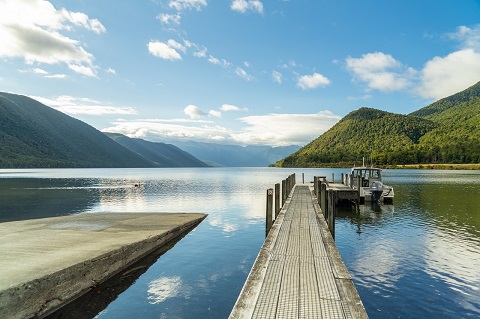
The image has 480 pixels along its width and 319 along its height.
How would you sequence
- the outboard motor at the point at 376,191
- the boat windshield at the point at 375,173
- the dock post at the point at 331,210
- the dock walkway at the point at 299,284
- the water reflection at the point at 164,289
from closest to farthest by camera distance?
the dock walkway at the point at 299,284
the water reflection at the point at 164,289
the dock post at the point at 331,210
the outboard motor at the point at 376,191
the boat windshield at the point at 375,173

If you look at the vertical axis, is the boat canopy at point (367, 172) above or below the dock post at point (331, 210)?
above

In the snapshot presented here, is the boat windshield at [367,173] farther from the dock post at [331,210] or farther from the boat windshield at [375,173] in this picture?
the dock post at [331,210]

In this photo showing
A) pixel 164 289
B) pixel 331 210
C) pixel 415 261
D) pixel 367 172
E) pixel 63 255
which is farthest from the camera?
pixel 367 172

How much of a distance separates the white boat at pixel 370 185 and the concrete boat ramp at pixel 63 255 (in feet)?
74.8

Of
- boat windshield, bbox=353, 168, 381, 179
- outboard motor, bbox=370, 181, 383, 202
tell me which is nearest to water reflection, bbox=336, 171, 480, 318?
outboard motor, bbox=370, 181, 383, 202

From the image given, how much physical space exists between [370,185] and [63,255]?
3308cm

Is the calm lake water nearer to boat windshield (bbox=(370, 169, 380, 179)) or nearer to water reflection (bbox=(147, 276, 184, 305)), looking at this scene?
water reflection (bbox=(147, 276, 184, 305))

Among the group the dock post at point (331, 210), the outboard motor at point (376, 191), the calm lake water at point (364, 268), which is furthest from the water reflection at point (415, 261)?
the outboard motor at point (376, 191)

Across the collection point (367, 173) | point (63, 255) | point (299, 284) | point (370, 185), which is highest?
point (367, 173)

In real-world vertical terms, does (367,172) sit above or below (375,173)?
above

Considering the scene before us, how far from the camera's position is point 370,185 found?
118ft

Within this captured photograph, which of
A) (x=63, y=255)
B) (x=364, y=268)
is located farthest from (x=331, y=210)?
(x=63, y=255)

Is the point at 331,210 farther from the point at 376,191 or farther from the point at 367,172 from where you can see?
the point at 367,172

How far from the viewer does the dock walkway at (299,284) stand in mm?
6687
